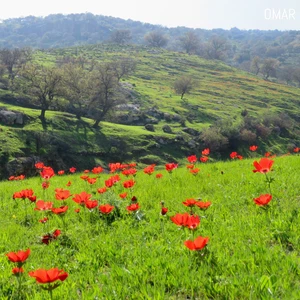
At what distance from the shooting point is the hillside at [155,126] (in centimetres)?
4391

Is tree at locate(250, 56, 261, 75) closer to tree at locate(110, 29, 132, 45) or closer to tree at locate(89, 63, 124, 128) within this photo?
tree at locate(110, 29, 132, 45)

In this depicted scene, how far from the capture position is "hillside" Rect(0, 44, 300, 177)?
4391 centimetres

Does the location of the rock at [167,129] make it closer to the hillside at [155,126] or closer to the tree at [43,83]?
the hillside at [155,126]

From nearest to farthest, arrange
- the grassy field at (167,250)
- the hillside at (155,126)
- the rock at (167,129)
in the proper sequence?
the grassy field at (167,250)
the hillside at (155,126)
the rock at (167,129)

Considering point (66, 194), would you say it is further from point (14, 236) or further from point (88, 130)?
point (88, 130)

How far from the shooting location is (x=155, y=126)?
6188cm

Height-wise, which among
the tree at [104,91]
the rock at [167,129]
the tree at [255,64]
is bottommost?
the rock at [167,129]

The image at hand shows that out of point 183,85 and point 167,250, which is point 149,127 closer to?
point 183,85

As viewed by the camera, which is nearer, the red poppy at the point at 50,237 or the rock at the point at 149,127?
the red poppy at the point at 50,237

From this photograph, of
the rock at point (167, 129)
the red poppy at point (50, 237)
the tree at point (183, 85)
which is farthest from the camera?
the tree at point (183, 85)

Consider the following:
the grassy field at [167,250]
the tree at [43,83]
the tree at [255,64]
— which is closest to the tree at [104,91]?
the tree at [43,83]

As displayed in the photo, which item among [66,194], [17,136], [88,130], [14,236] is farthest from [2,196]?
[88,130]

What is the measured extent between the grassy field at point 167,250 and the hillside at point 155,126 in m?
34.9

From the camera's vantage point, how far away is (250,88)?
370 feet
